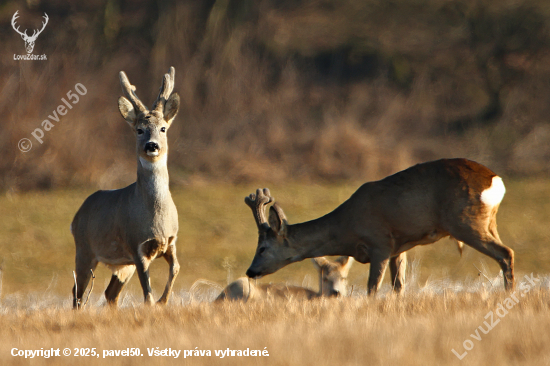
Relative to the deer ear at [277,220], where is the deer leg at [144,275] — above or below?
below

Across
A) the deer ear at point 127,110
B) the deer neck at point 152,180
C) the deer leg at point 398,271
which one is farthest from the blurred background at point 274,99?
the deer ear at point 127,110

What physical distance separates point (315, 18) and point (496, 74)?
4612 millimetres

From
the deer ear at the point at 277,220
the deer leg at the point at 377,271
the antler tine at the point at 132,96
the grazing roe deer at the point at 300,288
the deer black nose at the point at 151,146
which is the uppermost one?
the antler tine at the point at 132,96

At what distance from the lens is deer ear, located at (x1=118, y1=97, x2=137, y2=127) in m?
7.12

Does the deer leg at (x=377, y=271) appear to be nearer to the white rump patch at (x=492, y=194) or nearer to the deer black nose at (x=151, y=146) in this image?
the white rump patch at (x=492, y=194)

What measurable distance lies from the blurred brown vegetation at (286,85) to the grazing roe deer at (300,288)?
7.51 meters

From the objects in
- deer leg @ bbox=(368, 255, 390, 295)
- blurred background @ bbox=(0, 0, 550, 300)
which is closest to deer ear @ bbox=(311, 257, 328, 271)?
deer leg @ bbox=(368, 255, 390, 295)

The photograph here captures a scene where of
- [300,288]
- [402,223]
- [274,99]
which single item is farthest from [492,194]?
[274,99]

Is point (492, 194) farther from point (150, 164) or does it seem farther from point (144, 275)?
point (144, 275)

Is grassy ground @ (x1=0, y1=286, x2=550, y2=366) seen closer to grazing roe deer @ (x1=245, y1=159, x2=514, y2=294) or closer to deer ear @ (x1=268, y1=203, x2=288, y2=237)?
grazing roe deer @ (x1=245, y1=159, x2=514, y2=294)

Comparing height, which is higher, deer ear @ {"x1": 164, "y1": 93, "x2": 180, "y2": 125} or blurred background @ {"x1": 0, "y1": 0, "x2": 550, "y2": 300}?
blurred background @ {"x1": 0, "y1": 0, "x2": 550, "y2": 300}

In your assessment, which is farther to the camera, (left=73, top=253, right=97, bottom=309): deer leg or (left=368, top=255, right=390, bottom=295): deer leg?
(left=73, top=253, right=97, bottom=309): deer leg

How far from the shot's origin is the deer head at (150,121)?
7.03 metres

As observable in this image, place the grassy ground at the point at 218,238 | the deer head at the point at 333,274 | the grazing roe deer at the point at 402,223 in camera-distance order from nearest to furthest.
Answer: the grazing roe deer at the point at 402,223
the deer head at the point at 333,274
the grassy ground at the point at 218,238
